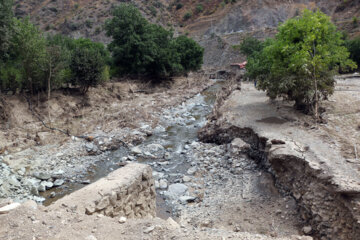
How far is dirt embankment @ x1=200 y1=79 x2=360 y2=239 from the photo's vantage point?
795 centimetres

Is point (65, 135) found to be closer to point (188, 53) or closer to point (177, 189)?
point (177, 189)

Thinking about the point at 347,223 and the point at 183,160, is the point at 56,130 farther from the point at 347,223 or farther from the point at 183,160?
the point at 347,223

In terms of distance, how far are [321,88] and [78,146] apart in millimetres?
14044

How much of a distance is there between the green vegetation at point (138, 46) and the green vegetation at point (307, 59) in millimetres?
18865

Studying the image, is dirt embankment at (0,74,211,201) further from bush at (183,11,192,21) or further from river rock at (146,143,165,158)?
bush at (183,11,192,21)

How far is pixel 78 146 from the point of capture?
1636 cm

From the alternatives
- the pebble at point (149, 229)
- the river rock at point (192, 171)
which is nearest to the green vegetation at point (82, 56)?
the river rock at point (192, 171)

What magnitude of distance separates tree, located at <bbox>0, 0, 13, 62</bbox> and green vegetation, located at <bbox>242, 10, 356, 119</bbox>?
53.0 feet

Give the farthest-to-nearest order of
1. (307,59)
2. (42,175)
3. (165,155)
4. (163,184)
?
(165,155)
(307,59)
(42,175)
(163,184)

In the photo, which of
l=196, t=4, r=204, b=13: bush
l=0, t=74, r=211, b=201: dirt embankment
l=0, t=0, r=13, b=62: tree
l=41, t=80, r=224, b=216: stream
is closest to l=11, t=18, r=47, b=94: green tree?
l=0, t=0, r=13, b=62: tree

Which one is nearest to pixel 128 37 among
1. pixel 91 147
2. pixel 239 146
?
pixel 91 147

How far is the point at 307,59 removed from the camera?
46.7 ft

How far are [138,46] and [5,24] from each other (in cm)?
1589

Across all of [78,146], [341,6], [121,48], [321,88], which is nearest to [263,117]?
[321,88]
